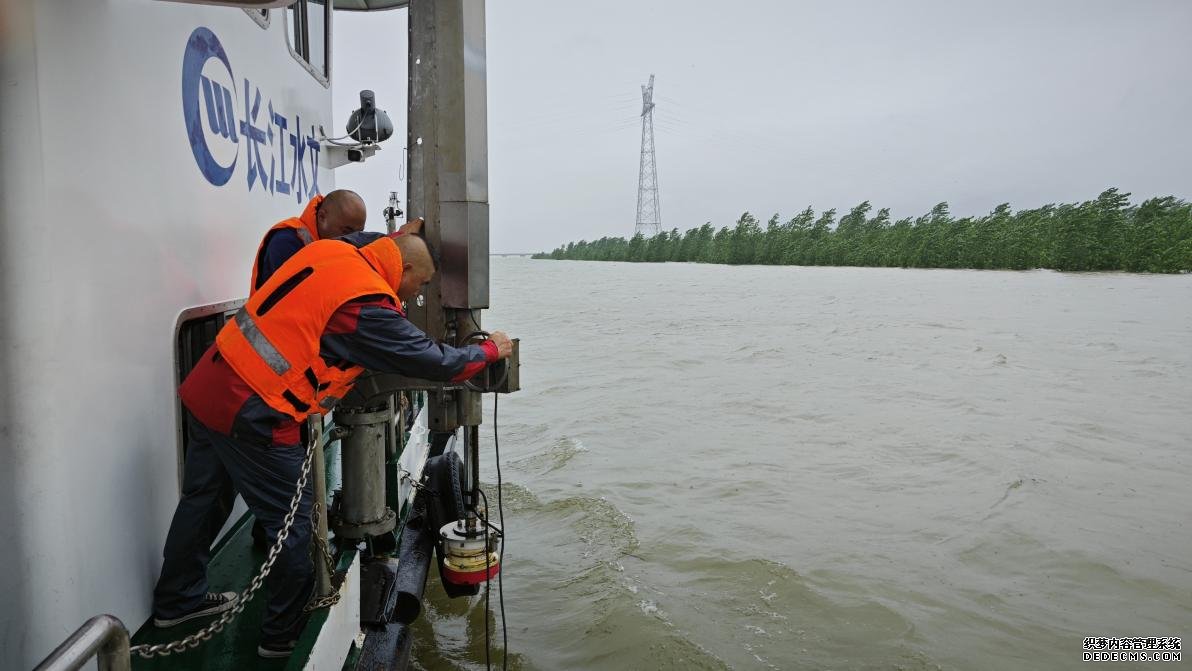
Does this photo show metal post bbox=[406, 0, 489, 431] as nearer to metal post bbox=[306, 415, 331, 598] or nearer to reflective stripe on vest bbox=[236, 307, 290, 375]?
metal post bbox=[306, 415, 331, 598]

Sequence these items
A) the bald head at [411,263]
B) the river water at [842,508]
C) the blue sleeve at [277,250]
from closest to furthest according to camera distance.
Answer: the bald head at [411,263] → the blue sleeve at [277,250] → the river water at [842,508]

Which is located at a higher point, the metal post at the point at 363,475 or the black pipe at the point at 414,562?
the metal post at the point at 363,475

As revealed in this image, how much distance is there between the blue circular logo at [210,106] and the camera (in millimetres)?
2619

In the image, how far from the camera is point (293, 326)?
236cm

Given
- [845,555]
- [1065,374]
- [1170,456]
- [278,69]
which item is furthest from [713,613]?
[1065,374]

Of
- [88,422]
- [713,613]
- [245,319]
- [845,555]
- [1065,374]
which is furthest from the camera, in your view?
[1065,374]

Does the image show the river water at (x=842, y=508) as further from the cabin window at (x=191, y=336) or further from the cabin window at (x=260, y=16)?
the cabin window at (x=260, y=16)

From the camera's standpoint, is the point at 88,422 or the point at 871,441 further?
the point at 871,441

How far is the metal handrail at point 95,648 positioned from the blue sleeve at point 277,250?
197 cm

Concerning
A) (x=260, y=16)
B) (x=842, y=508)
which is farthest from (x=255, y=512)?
(x=842, y=508)

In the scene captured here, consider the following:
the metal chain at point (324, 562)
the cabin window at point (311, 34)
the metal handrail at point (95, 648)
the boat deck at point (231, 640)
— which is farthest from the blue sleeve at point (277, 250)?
the metal handrail at point (95, 648)

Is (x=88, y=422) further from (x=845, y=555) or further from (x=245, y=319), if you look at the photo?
(x=845, y=555)

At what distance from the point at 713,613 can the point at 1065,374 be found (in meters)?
10.1

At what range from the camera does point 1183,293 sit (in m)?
23.5
